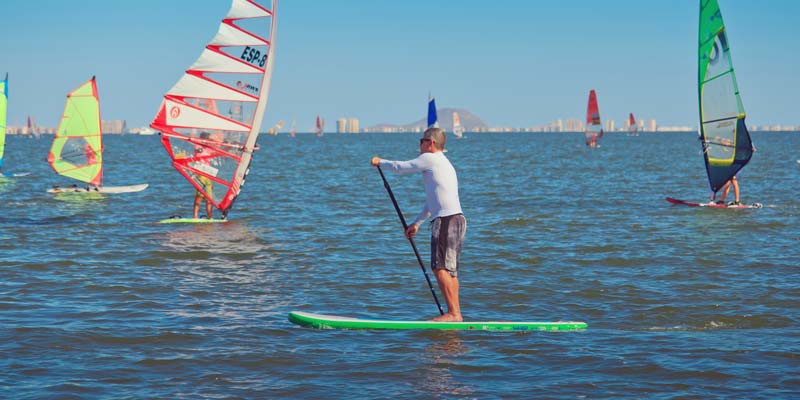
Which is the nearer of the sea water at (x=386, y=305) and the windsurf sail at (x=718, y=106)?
the sea water at (x=386, y=305)

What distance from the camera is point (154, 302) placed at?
1220 cm

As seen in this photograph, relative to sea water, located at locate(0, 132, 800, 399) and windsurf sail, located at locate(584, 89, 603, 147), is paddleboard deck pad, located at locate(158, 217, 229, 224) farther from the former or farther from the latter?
windsurf sail, located at locate(584, 89, 603, 147)

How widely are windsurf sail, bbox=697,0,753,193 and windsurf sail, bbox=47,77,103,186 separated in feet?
64.8

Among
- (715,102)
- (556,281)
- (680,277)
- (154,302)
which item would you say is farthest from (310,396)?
(715,102)

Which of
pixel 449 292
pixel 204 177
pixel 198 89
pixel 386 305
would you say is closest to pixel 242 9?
pixel 198 89

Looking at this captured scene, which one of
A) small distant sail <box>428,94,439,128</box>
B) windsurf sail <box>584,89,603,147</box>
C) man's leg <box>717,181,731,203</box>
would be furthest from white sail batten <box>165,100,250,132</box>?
windsurf sail <box>584,89,603,147</box>

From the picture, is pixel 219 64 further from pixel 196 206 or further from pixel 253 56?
pixel 196 206

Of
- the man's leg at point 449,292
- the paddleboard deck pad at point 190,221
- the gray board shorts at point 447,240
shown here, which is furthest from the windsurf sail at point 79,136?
the gray board shorts at point 447,240

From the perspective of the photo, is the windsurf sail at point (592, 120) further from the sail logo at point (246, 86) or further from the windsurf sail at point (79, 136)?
the sail logo at point (246, 86)

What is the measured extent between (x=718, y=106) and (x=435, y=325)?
19.4 metres

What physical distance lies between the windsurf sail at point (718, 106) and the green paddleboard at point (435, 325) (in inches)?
698

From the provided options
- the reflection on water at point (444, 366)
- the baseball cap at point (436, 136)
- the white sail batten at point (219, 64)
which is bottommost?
the reflection on water at point (444, 366)

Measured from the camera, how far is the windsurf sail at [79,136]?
3291 cm

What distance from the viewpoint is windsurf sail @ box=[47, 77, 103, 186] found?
32906 millimetres
